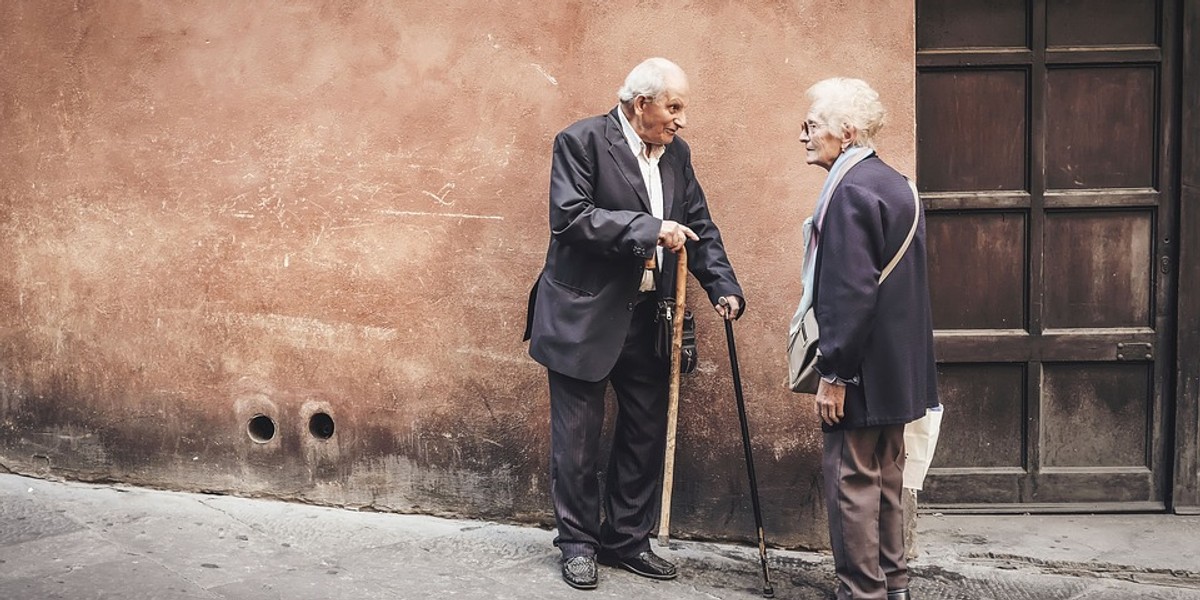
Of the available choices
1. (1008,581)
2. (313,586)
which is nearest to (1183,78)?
(1008,581)

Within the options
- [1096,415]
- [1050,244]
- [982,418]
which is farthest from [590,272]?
[1096,415]

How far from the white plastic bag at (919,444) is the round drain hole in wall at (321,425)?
2.19 metres

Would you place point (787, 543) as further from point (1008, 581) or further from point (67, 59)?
point (67, 59)

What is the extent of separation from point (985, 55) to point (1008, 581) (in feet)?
6.55

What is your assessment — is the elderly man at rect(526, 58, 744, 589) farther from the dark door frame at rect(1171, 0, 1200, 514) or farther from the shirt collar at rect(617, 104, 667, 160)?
the dark door frame at rect(1171, 0, 1200, 514)

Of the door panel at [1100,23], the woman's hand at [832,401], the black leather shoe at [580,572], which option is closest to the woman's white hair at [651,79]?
the woman's hand at [832,401]

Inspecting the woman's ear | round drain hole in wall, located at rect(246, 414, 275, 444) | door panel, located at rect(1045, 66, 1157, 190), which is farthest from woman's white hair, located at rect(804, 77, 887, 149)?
round drain hole in wall, located at rect(246, 414, 275, 444)

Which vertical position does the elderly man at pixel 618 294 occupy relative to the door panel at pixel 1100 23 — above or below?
below

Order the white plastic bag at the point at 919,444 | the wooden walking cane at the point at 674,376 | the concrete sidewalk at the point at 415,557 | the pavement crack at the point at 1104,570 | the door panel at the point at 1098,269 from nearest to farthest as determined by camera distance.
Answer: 1. the white plastic bag at the point at 919,444
2. the concrete sidewalk at the point at 415,557
3. the wooden walking cane at the point at 674,376
4. the pavement crack at the point at 1104,570
5. the door panel at the point at 1098,269

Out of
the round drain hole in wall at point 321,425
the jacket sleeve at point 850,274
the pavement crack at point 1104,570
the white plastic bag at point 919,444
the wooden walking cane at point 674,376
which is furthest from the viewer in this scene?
the round drain hole in wall at point 321,425

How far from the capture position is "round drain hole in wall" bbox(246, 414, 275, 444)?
5086 millimetres

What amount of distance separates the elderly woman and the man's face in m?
0.47

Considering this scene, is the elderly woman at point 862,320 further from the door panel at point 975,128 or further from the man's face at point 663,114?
the door panel at point 975,128

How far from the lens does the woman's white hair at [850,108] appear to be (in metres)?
3.98
